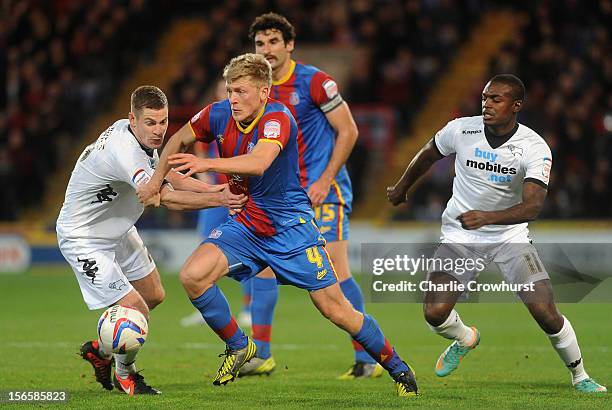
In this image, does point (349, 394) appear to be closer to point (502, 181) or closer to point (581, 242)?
point (502, 181)

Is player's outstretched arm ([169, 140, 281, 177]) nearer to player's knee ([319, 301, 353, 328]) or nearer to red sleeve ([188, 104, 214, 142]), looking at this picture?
red sleeve ([188, 104, 214, 142])

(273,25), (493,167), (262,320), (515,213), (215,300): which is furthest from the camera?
(262,320)

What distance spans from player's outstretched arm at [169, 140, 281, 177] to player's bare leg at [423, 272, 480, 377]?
5.91 ft

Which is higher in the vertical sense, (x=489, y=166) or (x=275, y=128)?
(x=275, y=128)

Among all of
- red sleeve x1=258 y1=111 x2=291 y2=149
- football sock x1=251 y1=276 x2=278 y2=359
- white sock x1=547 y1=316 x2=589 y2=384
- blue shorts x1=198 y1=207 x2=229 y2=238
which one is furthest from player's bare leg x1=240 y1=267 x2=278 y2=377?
white sock x1=547 y1=316 x2=589 y2=384

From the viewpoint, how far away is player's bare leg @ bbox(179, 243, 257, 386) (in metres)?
7.29

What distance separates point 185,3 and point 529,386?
19830 mm

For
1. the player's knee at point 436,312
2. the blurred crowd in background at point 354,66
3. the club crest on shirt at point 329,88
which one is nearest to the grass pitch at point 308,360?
the player's knee at point 436,312

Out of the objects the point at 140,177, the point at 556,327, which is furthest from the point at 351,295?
the point at 140,177

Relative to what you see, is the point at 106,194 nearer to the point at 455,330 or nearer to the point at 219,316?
the point at 219,316

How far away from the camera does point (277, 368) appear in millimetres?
Result: 9422

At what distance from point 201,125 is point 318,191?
55.8 inches

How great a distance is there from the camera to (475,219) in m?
7.45

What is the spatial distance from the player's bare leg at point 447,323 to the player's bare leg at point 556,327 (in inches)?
21.4
